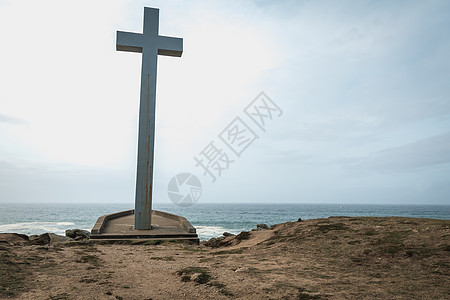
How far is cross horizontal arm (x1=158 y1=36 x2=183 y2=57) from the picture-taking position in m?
12.4

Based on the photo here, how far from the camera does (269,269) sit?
5.61 meters

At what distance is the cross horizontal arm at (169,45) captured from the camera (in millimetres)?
12398

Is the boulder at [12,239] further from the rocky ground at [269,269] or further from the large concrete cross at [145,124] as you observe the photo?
the large concrete cross at [145,124]

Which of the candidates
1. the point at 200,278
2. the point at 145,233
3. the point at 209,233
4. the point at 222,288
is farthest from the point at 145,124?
the point at 209,233

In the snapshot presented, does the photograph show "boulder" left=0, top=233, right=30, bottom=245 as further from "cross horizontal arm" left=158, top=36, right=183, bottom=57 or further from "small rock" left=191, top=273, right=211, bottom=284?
"cross horizontal arm" left=158, top=36, right=183, bottom=57

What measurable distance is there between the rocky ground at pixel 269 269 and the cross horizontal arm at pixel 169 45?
→ 7.85 metres

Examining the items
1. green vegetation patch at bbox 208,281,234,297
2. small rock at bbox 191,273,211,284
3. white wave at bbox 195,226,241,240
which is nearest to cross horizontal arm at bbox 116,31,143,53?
small rock at bbox 191,273,211,284

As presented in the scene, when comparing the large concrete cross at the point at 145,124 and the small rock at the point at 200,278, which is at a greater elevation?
the large concrete cross at the point at 145,124

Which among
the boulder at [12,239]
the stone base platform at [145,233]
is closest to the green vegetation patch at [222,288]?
the stone base platform at [145,233]

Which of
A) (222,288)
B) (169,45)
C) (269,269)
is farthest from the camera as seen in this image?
(169,45)

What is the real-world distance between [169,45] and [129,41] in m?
1.57

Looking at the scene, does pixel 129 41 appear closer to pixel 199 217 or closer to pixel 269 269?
pixel 269 269

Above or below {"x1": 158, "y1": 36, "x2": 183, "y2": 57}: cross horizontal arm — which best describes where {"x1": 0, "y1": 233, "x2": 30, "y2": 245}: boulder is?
below

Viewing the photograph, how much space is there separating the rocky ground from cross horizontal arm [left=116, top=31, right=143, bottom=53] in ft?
25.2
